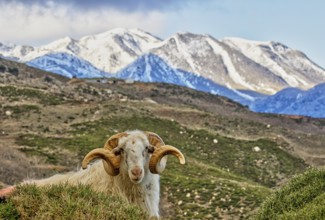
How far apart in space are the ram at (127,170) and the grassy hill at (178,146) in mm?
12312

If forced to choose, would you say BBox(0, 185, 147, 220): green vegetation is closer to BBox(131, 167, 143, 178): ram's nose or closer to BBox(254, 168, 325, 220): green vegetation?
BBox(131, 167, 143, 178): ram's nose

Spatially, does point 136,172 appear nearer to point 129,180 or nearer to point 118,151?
point 129,180

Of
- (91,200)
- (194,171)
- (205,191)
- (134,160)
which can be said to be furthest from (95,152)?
(194,171)

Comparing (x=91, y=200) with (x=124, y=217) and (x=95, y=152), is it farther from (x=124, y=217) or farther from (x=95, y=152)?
(x=95, y=152)

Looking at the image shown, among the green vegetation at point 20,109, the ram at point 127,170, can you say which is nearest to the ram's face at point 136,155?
the ram at point 127,170

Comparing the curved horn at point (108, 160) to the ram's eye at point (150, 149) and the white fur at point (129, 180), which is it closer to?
the white fur at point (129, 180)

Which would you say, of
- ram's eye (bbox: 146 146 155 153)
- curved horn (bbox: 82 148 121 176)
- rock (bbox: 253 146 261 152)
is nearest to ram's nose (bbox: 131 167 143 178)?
curved horn (bbox: 82 148 121 176)

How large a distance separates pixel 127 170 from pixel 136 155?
46 centimetres

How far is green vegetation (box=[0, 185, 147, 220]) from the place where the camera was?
27.6 feet

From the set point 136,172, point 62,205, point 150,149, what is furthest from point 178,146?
point 62,205

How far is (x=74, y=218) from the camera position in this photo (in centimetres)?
830

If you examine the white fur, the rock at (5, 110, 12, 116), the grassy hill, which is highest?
the white fur

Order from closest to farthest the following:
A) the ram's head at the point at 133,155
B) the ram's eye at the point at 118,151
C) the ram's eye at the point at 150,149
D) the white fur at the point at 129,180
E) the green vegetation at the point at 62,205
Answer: the green vegetation at the point at 62,205
the ram's head at the point at 133,155
the white fur at the point at 129,180
the ram's eye at the point at 118,151
the ram's eye at the point at 150,149

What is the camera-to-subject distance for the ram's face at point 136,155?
1261 cm
